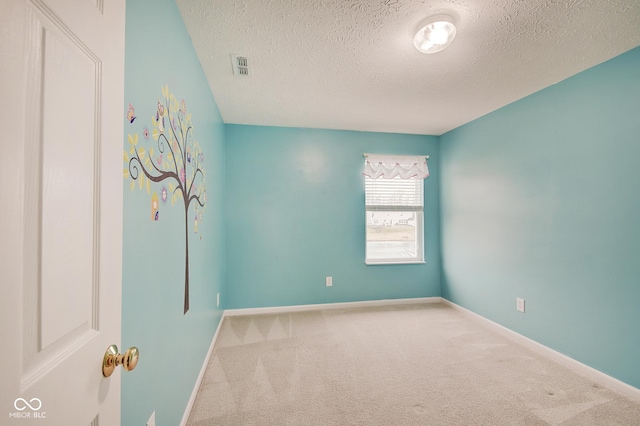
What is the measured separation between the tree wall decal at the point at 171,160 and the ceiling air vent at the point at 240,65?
2.01ft

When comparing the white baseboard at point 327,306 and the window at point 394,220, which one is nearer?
the white baseboard at point 327,306

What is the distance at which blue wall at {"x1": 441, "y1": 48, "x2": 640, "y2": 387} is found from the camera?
1834 millimetres

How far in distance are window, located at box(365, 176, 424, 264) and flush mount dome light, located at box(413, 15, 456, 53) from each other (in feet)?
6.77

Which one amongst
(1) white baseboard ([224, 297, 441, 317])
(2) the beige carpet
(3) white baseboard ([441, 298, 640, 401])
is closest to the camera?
(2) the beige carpet

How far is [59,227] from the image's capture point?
47cm

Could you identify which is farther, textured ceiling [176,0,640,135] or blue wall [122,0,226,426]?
textured ceiling [176,0,640,135]

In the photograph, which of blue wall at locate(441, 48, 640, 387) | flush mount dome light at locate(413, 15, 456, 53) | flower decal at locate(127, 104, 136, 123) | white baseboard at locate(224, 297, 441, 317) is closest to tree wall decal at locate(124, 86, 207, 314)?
flower decal at locate(127, 104, 136, 123)

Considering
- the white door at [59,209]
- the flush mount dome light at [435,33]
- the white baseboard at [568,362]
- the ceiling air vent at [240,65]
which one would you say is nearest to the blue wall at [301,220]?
the white baseboard at [568,362]

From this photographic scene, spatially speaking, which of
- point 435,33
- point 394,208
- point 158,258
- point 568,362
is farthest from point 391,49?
point 568,362

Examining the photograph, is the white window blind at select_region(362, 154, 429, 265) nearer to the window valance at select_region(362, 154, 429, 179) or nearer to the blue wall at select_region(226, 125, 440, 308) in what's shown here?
the window valance at select_region(362, 154, 429, 179)

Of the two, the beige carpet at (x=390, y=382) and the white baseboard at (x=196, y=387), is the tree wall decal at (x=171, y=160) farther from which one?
the beige carpet at (x=390, y=382)

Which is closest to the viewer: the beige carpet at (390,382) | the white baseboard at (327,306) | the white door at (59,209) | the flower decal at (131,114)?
the white door at (59,209)

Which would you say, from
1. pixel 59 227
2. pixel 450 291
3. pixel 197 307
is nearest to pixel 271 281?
pixel 197 307

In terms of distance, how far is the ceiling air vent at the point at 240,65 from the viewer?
75.1 inches
